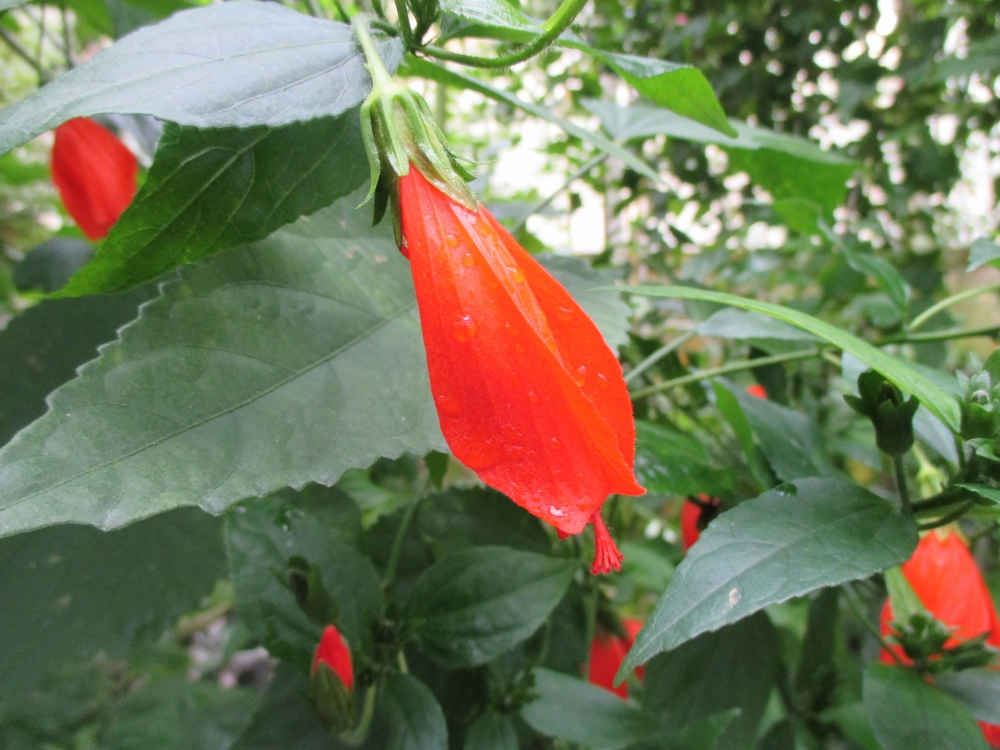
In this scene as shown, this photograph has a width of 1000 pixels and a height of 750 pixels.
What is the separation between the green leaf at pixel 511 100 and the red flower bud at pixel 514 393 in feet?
0.57

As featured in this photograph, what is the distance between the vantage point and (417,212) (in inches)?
9.0

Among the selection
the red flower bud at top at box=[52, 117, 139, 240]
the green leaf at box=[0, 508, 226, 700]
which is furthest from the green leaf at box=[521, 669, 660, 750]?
the red flower bud at top at box=[52, 117, 139, 240]

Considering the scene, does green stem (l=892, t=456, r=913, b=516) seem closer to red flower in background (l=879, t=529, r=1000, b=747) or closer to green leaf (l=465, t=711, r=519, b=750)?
red flower in background (l=879, t=529, r=1000, b=747)

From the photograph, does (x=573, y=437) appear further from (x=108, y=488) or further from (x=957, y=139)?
(x=957, y=139)

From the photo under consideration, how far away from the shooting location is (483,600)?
334 millimetres

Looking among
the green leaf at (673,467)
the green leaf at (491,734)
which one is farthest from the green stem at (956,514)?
the green leaf at (491,734)

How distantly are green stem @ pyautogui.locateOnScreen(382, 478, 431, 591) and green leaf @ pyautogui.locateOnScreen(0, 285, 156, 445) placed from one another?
0.21m

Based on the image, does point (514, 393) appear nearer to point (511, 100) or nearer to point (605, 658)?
point (511, 100)

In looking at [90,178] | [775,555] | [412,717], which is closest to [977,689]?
[775,555]

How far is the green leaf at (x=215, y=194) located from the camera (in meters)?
0.24

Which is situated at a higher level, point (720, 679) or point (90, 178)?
point (90, 178)

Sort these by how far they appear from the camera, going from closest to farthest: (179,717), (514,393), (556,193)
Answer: (514,393) → (556,193) → (179,717)

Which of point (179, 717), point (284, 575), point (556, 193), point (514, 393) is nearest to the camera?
point (514, 393)

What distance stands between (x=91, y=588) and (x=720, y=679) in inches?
15.1
